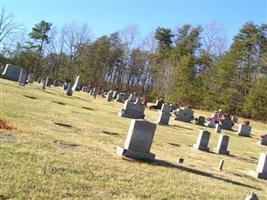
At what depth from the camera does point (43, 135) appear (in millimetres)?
12539

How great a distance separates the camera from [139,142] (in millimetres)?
13086

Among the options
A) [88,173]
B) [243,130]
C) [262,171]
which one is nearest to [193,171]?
[262,171]

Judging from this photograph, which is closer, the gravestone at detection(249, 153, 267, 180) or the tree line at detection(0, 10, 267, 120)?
the gravestone at detection(249, 153, 267, 180)

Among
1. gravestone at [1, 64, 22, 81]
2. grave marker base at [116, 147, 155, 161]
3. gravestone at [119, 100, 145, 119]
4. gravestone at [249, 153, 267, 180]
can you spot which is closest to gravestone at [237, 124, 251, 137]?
gravestone at [119, 100, 145, 119]

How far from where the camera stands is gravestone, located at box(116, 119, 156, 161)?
Answer: 12641 millimetres

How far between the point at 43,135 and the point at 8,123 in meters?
1.24

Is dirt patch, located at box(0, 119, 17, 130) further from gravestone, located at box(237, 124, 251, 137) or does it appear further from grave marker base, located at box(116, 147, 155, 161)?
gravestone, located at box(237, 124, 251, 137)

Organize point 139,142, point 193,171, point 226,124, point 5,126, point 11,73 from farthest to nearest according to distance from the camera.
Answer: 1. point 11,73
2. point 226,124
3. point 139,142
4. point 193,171
5. point 5,126

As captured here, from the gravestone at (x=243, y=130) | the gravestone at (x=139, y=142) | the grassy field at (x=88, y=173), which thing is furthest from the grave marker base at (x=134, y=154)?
the gravestone at (x=243, y=130)

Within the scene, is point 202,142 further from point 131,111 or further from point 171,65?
point 171,65

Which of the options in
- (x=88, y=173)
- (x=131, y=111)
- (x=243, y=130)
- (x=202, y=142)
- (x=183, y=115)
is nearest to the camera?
(x=88, y=173)

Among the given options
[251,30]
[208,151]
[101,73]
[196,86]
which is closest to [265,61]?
[251,30]

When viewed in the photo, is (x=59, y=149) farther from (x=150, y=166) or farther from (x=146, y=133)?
(x=146, y=133)

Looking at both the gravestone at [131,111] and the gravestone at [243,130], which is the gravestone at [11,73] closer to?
the gravestone at [131,111]
